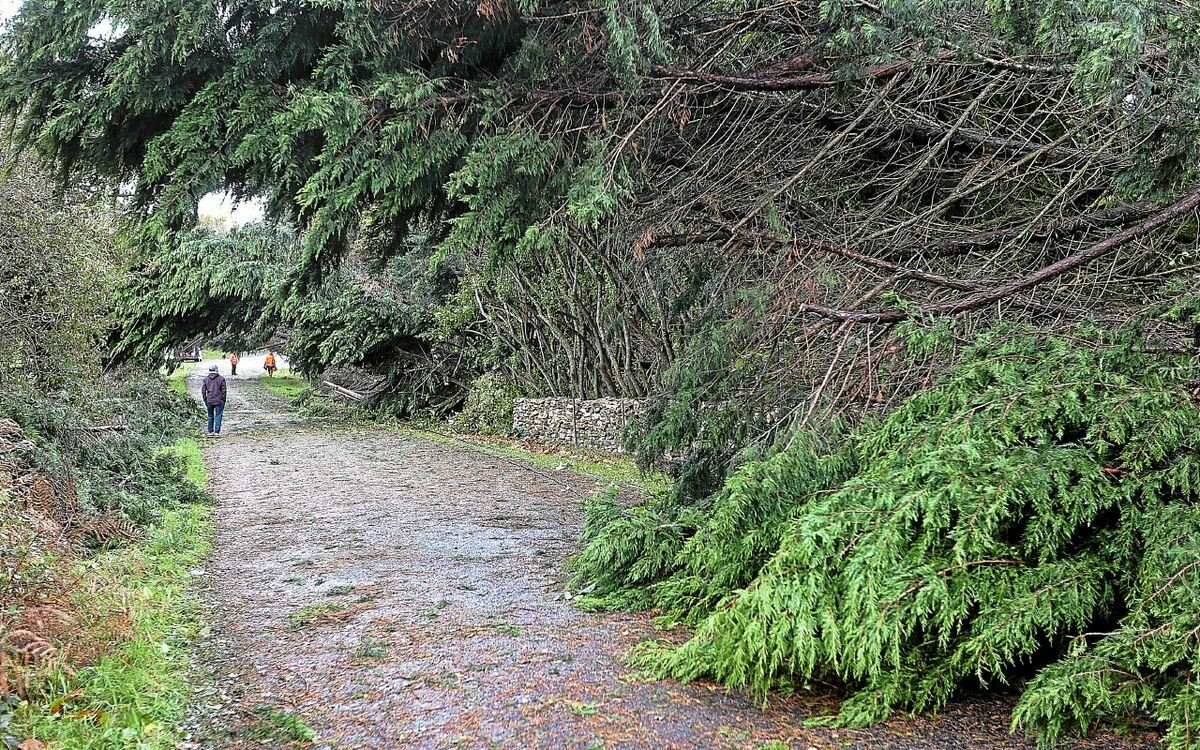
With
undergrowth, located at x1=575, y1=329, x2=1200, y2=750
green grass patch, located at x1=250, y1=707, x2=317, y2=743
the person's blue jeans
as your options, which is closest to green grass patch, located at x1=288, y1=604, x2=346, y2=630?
green grass patch, located at x1=250, y1=707, x2=317, y2=743

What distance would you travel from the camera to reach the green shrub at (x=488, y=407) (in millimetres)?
20391

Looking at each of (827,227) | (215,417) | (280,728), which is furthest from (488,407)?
(280,728)

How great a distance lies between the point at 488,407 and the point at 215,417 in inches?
237

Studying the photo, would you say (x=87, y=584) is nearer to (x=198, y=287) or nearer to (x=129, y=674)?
(x=129, y=674)

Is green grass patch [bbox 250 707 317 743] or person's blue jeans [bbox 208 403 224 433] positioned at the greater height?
person's blue jeans [bbox 208 403 224 433]

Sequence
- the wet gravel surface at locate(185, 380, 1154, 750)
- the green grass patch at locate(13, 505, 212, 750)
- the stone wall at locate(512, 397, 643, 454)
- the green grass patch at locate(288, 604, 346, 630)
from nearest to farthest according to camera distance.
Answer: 1. the green grass patch at locate(13, 505, 212, 750)
2. the wet gravel surface at locate(185, 380, 1154, 750)
3. the green grass patch at locate(288, 604, 346, 630)
4. the stone wall at locate(512, 397, 643, 454)

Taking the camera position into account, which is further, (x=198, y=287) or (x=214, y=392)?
(x=198, y=287)

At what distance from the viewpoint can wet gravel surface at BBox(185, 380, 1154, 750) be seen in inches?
161

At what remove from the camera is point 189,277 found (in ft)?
67.8

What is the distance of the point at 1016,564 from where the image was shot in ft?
13.3

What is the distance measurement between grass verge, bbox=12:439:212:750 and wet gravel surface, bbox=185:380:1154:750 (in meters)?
0.17

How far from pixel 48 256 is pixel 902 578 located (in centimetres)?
951

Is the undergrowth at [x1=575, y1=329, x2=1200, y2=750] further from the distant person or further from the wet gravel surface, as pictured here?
the distant person

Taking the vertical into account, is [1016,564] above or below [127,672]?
above
